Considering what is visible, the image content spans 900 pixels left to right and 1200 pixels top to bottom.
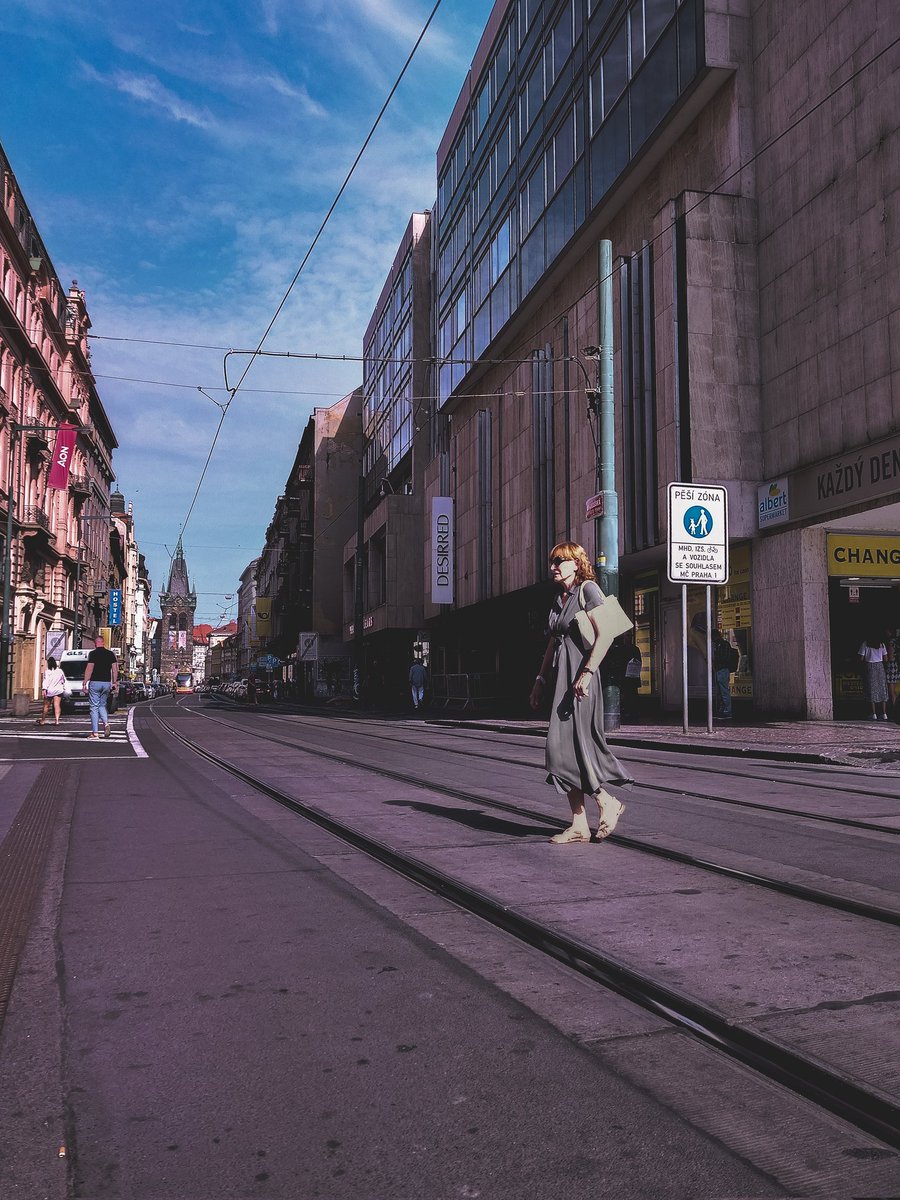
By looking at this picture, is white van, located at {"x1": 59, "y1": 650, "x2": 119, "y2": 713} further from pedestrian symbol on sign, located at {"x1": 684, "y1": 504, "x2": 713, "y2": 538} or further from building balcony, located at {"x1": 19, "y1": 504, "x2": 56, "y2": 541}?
pedestrian symbol on sign, located at {"x1": 684, "y1": 504, "x2": 713, "y2": 538}

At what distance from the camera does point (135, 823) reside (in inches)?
277

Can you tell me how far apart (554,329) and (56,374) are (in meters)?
36.8

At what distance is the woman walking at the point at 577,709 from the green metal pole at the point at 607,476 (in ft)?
34.2

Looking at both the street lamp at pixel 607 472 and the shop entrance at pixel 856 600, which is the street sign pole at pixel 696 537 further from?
the shop entrance at pixel 856 600

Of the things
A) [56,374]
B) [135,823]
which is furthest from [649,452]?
[56,374]

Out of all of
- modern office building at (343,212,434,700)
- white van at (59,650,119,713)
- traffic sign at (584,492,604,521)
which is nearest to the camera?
traffic sign at (584,492,604,521)

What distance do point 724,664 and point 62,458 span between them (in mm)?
36147

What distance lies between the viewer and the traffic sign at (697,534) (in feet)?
48.4

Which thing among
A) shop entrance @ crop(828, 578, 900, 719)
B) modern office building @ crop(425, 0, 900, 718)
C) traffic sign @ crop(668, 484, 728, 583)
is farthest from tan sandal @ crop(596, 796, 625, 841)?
shop entrance @ crop(828, 578, 900, 719)

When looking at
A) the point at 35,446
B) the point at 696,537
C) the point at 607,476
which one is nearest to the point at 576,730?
the point at 696,537

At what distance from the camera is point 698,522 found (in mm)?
15008

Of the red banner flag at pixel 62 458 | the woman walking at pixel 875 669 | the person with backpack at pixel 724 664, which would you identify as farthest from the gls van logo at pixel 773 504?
the red banner flag at pixel 62 458

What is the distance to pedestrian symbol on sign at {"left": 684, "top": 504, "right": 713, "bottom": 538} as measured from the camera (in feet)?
48.9

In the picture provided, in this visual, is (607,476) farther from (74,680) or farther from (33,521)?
(33,521)
